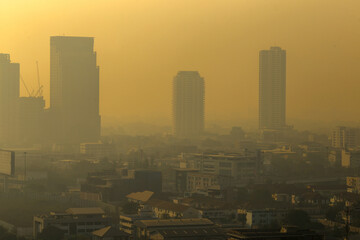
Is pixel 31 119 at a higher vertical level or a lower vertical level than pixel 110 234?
higher

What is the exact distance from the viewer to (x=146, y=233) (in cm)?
1633

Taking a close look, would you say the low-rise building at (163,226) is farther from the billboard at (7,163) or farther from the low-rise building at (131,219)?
the billboard at (7,163)

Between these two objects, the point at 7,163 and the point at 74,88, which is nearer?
the point at 7,163

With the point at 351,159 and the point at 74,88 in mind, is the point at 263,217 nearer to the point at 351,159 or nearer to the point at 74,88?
the point at 351,159

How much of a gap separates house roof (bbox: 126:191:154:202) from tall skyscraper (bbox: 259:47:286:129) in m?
23.8

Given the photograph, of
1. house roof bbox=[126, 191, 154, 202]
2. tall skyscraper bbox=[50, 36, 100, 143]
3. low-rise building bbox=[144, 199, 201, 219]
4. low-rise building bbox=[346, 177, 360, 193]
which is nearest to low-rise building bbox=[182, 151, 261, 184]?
low-rise building bbox=[346, 177, 360, 193]

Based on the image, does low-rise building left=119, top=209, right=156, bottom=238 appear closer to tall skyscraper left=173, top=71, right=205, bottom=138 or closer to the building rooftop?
the building rooftop

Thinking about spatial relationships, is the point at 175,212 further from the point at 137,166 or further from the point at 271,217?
the point at 137,166

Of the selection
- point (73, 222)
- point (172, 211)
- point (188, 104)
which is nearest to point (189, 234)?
point (73, 222)

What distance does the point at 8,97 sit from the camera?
51.8 m

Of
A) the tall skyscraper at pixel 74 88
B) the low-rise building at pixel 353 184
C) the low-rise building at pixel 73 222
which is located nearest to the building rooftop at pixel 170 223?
the low-rise building at pixel 73 222

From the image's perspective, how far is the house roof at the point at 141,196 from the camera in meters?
22.1

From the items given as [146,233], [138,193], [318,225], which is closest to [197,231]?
[146,233]

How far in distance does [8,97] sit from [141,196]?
30222 millimetres
